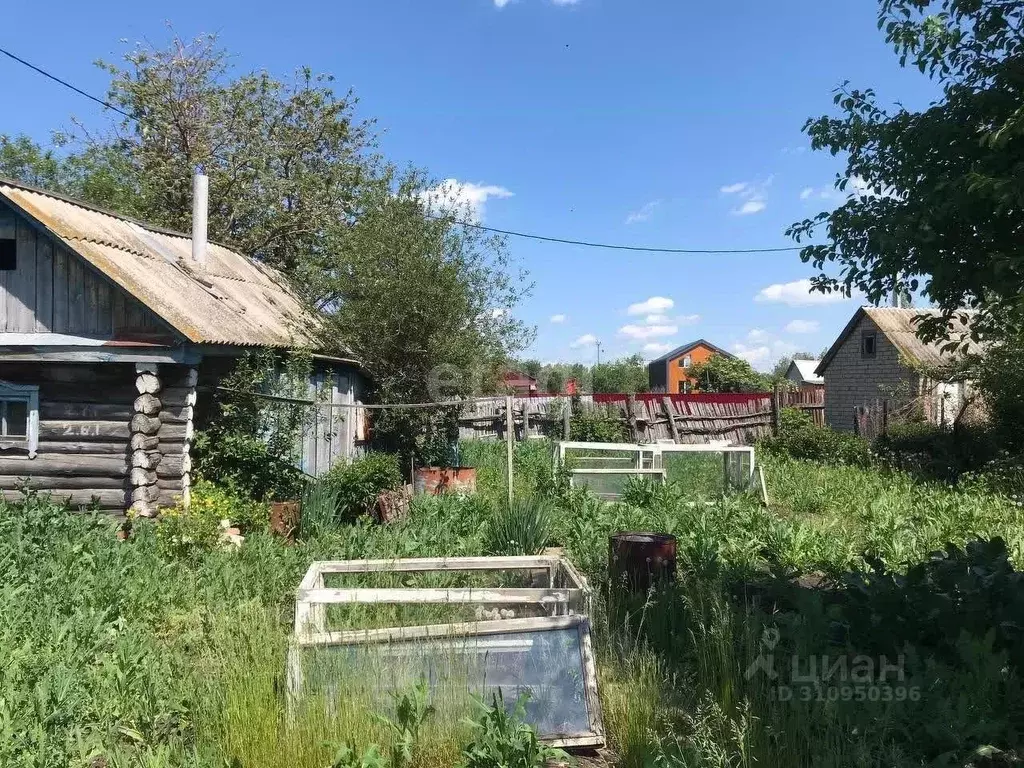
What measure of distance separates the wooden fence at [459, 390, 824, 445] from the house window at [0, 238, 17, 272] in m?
11.7

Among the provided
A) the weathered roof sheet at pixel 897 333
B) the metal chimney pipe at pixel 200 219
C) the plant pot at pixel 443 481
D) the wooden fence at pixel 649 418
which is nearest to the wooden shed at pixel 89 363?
the metal chimney pipe at pixel 200 219

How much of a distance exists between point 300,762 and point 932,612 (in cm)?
329

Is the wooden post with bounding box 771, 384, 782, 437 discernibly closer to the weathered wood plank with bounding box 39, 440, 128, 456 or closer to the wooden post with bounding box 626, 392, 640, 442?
the wooden post with bounding box 626, 392, 640, 442

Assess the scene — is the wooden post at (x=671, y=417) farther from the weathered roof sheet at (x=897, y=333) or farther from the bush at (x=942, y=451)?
the weathered roof sheet at (x=897, y=333)

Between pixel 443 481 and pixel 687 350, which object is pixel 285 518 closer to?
pixel 443 481

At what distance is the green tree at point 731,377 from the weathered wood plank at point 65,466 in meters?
33.8

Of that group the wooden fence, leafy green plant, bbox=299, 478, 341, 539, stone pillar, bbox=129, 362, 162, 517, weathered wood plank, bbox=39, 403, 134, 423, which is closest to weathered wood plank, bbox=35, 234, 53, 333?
weathered wood plank, bbox=39, 403, 134, 423

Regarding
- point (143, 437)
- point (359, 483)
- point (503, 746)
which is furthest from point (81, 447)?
point (503, 746)

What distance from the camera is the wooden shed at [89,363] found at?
7930mm

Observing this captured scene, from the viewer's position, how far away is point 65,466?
27.1ft

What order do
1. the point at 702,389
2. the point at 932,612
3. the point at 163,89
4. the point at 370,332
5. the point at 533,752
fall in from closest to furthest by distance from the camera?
the point at 533,752
the point at 932,612
the point at 370,332
the point at 163,89
the point at 702,389

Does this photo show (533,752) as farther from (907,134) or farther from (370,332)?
(370,332)

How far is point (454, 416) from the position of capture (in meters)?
12.1

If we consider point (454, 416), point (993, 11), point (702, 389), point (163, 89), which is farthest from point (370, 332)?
point (702, 389)
